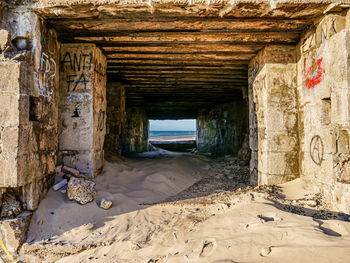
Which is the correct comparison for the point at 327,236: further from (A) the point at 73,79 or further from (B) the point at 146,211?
(A) the point at 73,79

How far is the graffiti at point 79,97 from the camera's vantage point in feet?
13.2

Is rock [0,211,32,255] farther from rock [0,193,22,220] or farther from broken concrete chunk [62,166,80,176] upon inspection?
broken concrete chunk [62,166,80,176]

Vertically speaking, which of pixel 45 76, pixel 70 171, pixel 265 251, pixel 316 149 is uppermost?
pixel 45 76

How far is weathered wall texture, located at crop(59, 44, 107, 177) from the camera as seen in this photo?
397 centimetres

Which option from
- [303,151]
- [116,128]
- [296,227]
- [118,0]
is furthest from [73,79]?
[303,151]

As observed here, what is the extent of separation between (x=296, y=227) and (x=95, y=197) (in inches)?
115

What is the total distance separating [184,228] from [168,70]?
13.1 feet

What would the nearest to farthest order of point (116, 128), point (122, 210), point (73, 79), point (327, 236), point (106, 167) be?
point (327, 236) → point (122, 210) → point (73, 79) → point (106, 167) → point (116, 128)

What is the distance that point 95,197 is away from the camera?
3578 mm

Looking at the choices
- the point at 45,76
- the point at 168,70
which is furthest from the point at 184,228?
the point at 168,70

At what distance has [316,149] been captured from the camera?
3.48 m

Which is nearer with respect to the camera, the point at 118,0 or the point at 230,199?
the point at 118,0

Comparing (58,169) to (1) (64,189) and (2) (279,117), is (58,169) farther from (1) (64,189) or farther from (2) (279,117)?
(2) (279,117)

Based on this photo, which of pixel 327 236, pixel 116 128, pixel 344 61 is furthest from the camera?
pixel 116 128
